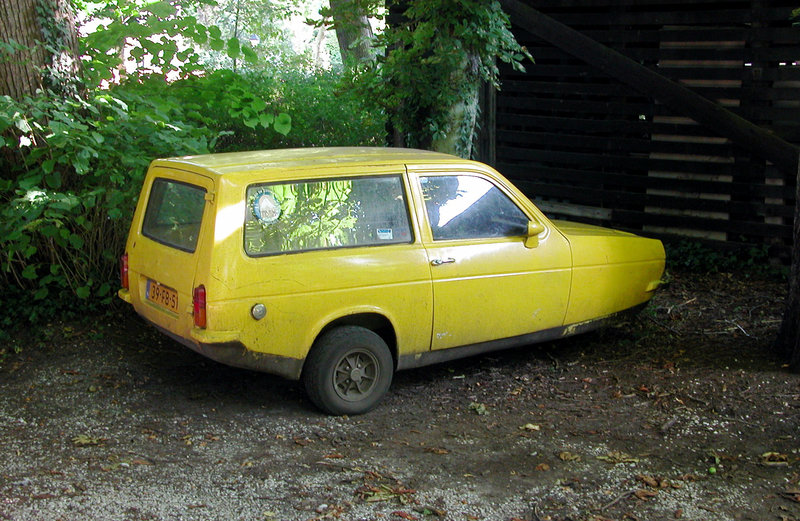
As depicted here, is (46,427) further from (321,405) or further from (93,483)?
(321,405)

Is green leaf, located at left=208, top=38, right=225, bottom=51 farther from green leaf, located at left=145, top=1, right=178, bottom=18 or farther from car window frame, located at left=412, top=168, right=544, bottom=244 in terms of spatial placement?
car window frame, located at left=412, top=168, right=544, bottom=244

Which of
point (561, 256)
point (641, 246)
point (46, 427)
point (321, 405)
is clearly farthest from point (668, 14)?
point (46, 427)

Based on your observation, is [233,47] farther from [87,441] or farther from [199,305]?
[87,441]

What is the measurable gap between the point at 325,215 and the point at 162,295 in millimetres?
1183

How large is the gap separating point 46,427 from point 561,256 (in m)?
3.74

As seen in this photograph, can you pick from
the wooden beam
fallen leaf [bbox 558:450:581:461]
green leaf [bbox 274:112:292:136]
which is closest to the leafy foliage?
green leaf [bbox 274:112:292:136]

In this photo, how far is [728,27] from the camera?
9.47m

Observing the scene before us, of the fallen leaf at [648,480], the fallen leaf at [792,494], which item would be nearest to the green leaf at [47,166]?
the fallen leaf at [648,480]

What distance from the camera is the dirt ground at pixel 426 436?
14.7ft

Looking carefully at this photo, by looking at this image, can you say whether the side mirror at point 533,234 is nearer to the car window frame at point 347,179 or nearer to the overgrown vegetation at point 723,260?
the car window frame at point 347,179

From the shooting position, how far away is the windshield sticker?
17.4 feet

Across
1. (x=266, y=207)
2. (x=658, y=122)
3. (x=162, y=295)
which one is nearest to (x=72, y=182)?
(x=162, y=295)

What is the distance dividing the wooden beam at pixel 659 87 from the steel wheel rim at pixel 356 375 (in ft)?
17.0

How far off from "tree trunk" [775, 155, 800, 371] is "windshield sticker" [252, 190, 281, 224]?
381 cm
